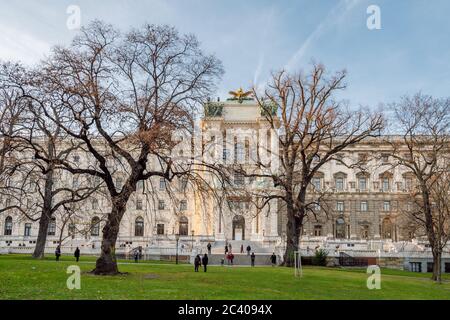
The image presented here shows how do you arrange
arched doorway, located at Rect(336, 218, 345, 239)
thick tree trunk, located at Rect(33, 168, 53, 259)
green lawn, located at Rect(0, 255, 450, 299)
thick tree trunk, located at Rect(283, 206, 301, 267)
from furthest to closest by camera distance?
1. arched doorway, located at Rect(336, 218, 345, 239)
2. thick tree trunk, located at Rect(283, 206, 301, 267)
3. thick tree trunk, located at Rect(33, 168, 53, 259)
4. green lawn, located at Rect(0, 255, 450, 299)

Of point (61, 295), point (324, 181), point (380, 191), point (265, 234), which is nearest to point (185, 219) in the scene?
point (265, 234)

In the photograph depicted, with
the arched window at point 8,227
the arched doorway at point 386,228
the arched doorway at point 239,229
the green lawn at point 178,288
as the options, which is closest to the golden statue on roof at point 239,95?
the arched doorway at point 239,229

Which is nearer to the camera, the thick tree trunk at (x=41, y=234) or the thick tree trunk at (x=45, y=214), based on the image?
the thick tree trunk at (x=45, y=214)

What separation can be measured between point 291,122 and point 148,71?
65.0 ft

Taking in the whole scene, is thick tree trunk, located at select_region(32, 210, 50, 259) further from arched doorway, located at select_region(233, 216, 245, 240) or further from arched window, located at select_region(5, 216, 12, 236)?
arched window, located at select_region(5, 216, 12, 236)

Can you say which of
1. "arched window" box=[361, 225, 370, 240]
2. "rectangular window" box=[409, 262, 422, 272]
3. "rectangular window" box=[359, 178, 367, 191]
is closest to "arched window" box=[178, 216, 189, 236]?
"arched window" box=[361, 225, 370, 240]

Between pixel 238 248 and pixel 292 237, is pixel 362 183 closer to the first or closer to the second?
pixel 238 248

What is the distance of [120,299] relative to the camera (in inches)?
691

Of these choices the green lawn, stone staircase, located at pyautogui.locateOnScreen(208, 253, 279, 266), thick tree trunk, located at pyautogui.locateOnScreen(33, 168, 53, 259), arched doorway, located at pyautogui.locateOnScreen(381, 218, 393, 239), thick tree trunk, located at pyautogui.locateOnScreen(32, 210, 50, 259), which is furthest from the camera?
arched doorway, located at pyautogui.locateOnScreen(381, 218, 393, 239)

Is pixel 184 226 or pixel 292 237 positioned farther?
pixel 184 226

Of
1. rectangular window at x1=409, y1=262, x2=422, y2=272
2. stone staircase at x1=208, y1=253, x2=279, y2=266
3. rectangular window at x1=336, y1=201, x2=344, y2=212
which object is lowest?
rectangular window at x1=409, y1=262, x2=422, y2=272

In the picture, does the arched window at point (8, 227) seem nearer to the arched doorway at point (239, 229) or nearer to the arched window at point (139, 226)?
the arched window at point (139, 226)

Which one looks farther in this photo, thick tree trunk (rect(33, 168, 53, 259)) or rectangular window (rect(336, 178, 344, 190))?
rectangular window (rect(336, 178, 344, 190))

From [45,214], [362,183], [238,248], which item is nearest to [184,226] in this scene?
[238,248]
